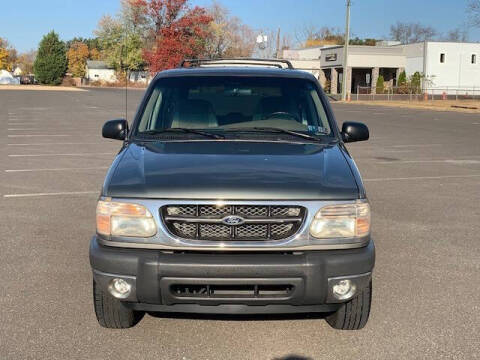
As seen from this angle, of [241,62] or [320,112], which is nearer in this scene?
[320,112]

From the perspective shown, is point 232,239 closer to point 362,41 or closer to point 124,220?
point 124,220

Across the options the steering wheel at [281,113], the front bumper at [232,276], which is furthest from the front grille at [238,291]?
the steering wheel at [281,113]

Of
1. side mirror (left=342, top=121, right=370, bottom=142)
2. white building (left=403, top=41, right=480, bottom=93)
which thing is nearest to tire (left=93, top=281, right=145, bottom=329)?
side mirror (left=342, top=121, right=370, bottom=142)

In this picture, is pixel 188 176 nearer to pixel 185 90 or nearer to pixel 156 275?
pixel 156 275

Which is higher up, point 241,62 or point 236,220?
point 241,62

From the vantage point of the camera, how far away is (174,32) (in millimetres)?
59969

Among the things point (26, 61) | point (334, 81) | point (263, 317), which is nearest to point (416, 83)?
point (334, 81)

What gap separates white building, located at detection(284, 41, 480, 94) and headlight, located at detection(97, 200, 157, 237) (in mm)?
63413

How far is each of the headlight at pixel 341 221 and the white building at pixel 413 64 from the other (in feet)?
207

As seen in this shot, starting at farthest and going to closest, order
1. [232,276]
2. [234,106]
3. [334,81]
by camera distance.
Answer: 1. [334,81]
2. [234,106]
3. [232,276]

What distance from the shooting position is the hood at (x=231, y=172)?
3557 millimetres

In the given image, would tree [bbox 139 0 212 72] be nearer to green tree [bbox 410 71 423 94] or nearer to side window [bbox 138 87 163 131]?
green tree [bbox 410 71 423 94]

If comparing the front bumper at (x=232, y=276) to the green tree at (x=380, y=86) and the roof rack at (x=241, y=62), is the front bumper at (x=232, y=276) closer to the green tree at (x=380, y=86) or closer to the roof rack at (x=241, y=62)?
the roof rack at (x=241, y=62)

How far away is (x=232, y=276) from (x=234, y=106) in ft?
6.94
